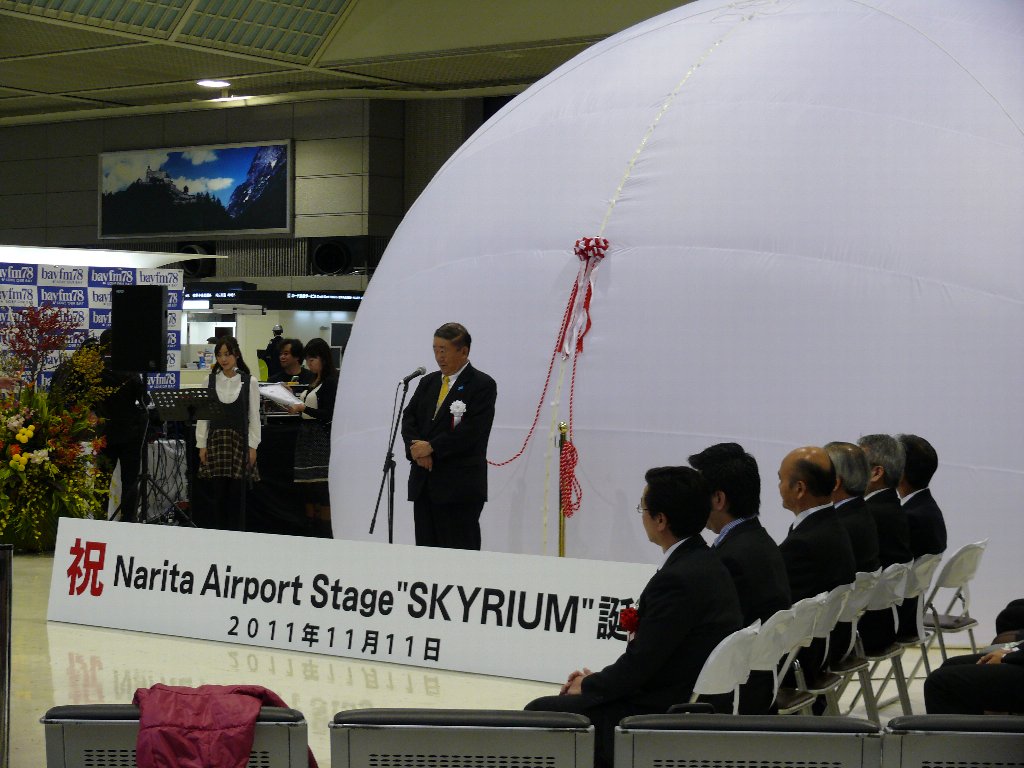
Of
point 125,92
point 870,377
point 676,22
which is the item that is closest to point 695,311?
point 870,377

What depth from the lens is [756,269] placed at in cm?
827

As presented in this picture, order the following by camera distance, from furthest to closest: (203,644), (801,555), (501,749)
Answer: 1. (203,644)
2. (801,555)
3. (501,749)

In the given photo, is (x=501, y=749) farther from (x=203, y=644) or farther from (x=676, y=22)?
(x=676, y=22)

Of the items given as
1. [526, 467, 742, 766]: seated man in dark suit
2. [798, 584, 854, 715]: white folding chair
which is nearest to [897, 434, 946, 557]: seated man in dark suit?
[798, 584, 854, 715]: white folding chair

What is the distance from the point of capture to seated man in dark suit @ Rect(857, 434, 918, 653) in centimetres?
572

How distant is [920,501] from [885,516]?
0.54m

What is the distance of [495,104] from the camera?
23469mm

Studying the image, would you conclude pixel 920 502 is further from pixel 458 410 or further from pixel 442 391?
pixel 442 391

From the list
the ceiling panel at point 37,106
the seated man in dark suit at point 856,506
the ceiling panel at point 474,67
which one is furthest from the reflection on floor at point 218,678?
the ceiling panel at point 37,106

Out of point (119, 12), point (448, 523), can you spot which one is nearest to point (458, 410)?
point (448, 523)

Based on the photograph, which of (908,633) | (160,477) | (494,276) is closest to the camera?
(908,633)

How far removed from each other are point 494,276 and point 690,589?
204 inches

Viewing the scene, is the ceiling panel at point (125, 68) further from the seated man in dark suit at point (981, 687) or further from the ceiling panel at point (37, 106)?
the seated man in dark suit at point (981, 687)

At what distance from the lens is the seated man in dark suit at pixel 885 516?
572cm
